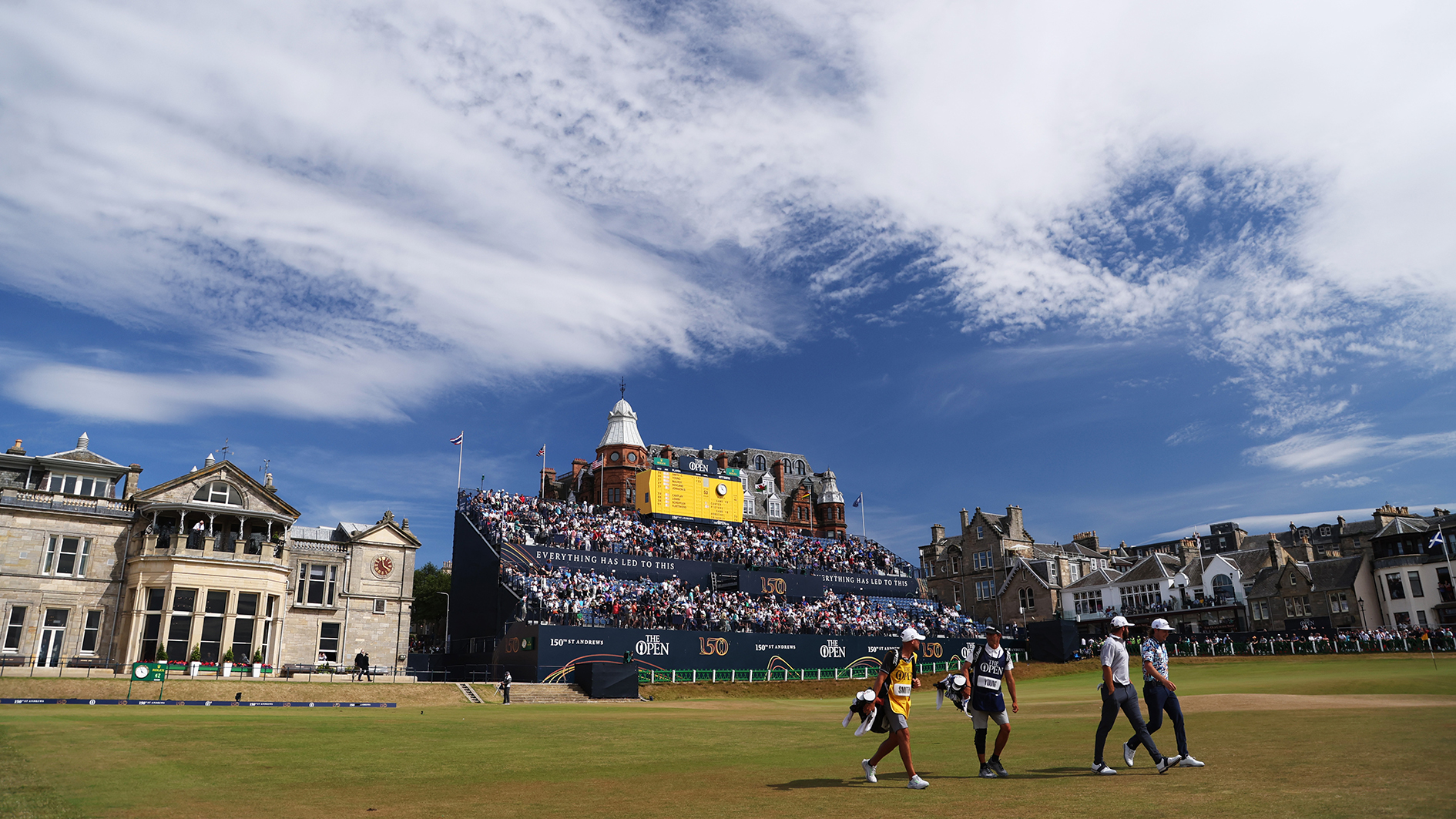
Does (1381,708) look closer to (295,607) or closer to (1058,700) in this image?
(1058,700)

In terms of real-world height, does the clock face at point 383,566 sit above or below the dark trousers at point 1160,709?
above

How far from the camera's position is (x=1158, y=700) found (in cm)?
1177

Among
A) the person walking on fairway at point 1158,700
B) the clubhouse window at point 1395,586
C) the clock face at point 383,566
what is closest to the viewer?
the person walking on fairway at point 1158,700

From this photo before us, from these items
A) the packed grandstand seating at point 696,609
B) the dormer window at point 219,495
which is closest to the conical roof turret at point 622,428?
the packed grandstand seating at point 696,609

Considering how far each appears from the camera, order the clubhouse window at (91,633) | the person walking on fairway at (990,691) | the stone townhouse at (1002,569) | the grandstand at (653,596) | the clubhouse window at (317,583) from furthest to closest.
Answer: the stone townhouse at (1002,569), the clubhouse window at (317,583), the grandstand at (653,596), the clubhouse window at (91,633), the person walking on fairway at (990,691)

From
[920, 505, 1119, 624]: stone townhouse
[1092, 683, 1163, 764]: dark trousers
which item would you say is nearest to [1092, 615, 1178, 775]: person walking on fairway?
[1092, 683, 1163, 764]: dark trousers

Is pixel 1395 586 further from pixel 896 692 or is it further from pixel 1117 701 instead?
pixel 896 692

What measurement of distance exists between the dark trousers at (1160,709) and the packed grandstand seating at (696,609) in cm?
3553

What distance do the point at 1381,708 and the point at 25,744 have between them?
86.1ft

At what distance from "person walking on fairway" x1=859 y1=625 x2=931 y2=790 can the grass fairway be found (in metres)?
0.39

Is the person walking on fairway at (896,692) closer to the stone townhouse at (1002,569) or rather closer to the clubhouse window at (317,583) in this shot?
the clubhouse window at (317,583)

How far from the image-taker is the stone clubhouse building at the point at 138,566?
127 ft

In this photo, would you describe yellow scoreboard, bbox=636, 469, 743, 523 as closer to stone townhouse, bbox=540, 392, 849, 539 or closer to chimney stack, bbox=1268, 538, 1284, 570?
stone townhouse, bbox=540, 392, 849, 539

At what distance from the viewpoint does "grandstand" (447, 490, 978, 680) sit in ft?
149
